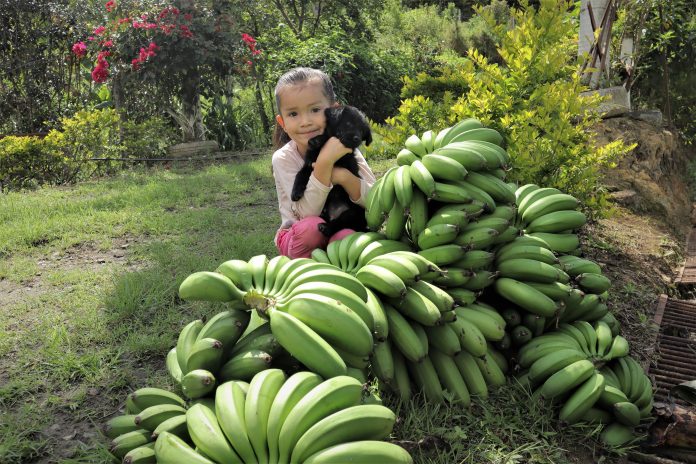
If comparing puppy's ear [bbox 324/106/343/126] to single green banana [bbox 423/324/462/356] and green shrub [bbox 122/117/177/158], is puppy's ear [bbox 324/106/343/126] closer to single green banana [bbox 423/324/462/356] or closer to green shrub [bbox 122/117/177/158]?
single green banana [bbox 423/324/462/356]

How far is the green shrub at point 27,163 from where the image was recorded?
7445mm

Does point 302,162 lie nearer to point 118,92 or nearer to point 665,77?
point 118,92

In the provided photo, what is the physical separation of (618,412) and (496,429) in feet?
1.78

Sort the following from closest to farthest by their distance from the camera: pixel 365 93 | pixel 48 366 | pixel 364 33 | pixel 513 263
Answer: pixel 513 263
pixel 48 366
pixel 365 93
pixel 364 33

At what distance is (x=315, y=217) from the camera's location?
10.9ft

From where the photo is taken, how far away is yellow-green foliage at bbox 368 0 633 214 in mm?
4137

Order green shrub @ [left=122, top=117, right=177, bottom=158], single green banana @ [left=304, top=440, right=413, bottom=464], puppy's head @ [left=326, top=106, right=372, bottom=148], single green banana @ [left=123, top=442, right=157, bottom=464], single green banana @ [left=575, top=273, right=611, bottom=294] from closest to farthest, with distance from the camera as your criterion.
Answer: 1. single green banana @ [left=304, top=440, right=413, bottom=464]
2. single green banana @ [left=123, top=442, right=157, bottom=464]
3. single green banana @ [left=575, top=273, right=611, bottom=294]
4. puppy's head @ [left=326, top=106, right=372, bottom=148]
5. green shrub @ [left=122, top=117, right=177, bottom=158]

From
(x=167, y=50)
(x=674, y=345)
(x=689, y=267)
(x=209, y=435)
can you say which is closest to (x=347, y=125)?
(x=209, y=435)

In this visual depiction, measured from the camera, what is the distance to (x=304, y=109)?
10.4 ft

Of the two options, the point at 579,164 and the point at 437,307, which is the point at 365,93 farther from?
the point at 437,307

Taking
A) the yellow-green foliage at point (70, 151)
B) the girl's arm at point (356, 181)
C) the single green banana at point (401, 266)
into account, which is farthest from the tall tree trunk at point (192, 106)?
the single green banana at point (401, 266)

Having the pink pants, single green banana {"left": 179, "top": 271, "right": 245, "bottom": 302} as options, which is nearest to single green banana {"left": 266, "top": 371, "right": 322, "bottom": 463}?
single green banana {"left": 179, "top": 271, "right": 245, "bottom": 302}

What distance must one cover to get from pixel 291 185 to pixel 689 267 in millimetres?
4012

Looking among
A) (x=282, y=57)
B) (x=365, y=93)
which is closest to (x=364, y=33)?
(x=365, y=93)
